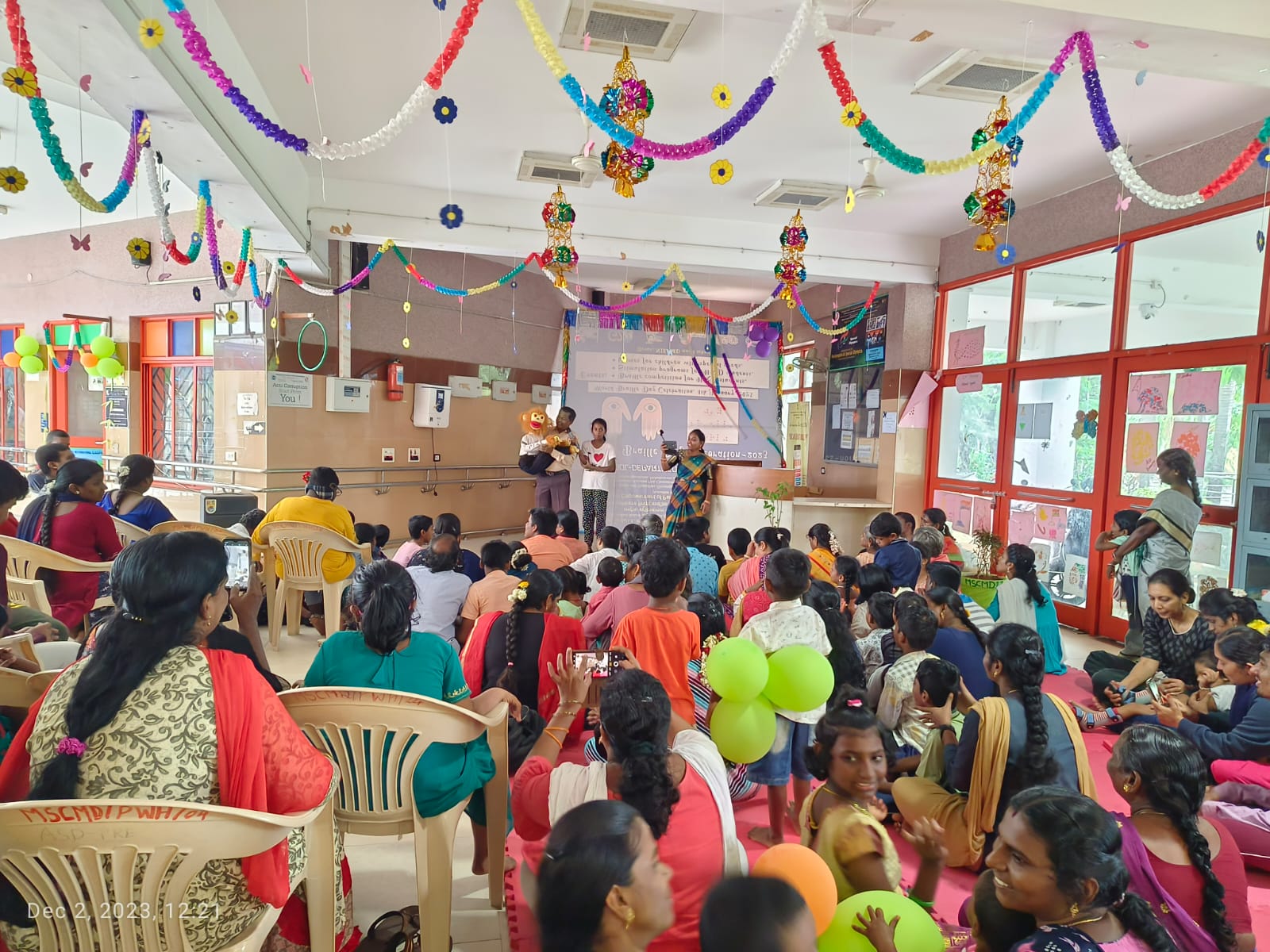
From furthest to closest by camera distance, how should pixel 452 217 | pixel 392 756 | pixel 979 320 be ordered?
→ pixel 979 320
pixel 452 217
pixel 392 756

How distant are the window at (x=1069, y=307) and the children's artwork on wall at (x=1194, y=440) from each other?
2.88ft

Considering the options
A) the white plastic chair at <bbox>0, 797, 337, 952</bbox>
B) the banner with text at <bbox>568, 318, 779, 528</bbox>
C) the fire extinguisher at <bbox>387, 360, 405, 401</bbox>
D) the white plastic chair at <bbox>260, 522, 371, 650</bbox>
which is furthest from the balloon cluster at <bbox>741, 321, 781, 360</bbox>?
the white plastic chair at <bbox>0, 797, 337, 952</bbox>

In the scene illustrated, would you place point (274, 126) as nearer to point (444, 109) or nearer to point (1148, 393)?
point (444, 109)

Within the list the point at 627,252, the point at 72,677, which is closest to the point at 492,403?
the point at 627,252

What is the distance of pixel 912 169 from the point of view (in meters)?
3.30

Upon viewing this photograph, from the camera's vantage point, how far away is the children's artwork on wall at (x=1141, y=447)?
198 inches

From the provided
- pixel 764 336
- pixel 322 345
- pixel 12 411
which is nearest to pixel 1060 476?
pixel 764 336

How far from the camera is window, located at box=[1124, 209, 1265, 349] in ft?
14.7

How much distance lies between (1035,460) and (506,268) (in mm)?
6300

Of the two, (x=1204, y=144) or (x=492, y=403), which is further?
(x=492, y=403)

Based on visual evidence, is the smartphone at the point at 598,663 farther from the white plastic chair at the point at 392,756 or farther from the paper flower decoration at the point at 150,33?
the paper flower decoration at the point at 150,33

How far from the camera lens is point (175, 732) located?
50.5 inches

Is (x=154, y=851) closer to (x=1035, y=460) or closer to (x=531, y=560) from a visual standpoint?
(x=531, y=560)

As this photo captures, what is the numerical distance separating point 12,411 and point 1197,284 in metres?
12.3
